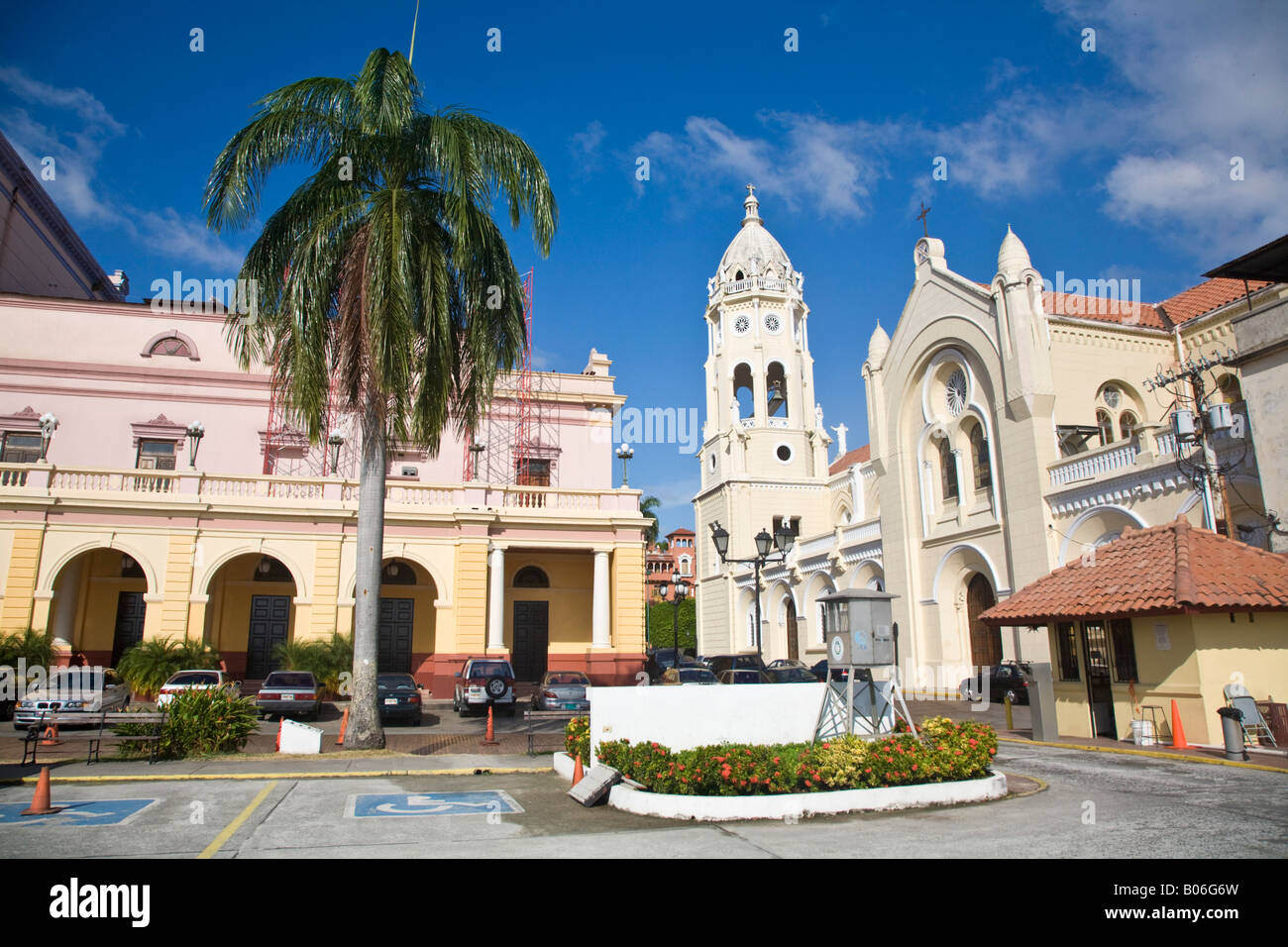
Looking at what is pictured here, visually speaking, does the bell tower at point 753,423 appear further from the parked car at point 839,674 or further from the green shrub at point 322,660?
the green shrub at point 322,660

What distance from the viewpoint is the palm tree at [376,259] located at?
1540 centimetres

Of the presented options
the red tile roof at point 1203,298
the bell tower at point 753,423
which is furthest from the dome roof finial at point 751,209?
the red tile roof at point 1203,298

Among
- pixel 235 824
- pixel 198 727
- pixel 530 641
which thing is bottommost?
pixel 235 824

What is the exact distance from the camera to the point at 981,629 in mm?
30594

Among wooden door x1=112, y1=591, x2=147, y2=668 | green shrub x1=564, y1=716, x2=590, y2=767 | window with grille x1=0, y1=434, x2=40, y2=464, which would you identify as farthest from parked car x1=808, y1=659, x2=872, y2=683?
window with grille x1=0, y1=434, x2=40, y2=464

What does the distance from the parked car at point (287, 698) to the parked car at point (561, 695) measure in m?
5.17

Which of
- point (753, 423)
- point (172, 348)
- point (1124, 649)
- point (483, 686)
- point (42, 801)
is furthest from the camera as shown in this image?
point (753, 423)

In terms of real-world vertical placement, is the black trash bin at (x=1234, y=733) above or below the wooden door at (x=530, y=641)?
below

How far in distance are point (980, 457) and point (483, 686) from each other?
19.8 meters

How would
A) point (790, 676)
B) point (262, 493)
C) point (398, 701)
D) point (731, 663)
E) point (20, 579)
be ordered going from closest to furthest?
1. point (398, 701)
2. point (20, 579)
3. point (790, 676)
4. point (262, 493)
5. point (731, 663)

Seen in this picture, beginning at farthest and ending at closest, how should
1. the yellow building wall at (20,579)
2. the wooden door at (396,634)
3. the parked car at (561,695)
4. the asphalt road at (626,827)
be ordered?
the wooden door at (396,634) → the yellow building wall at (20,579) → the parked car at (561,695) → the asphalt road at (626,827)

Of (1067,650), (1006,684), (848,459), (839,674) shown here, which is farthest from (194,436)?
(848,459)

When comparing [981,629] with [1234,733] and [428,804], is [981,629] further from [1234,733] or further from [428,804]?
[428,804]
